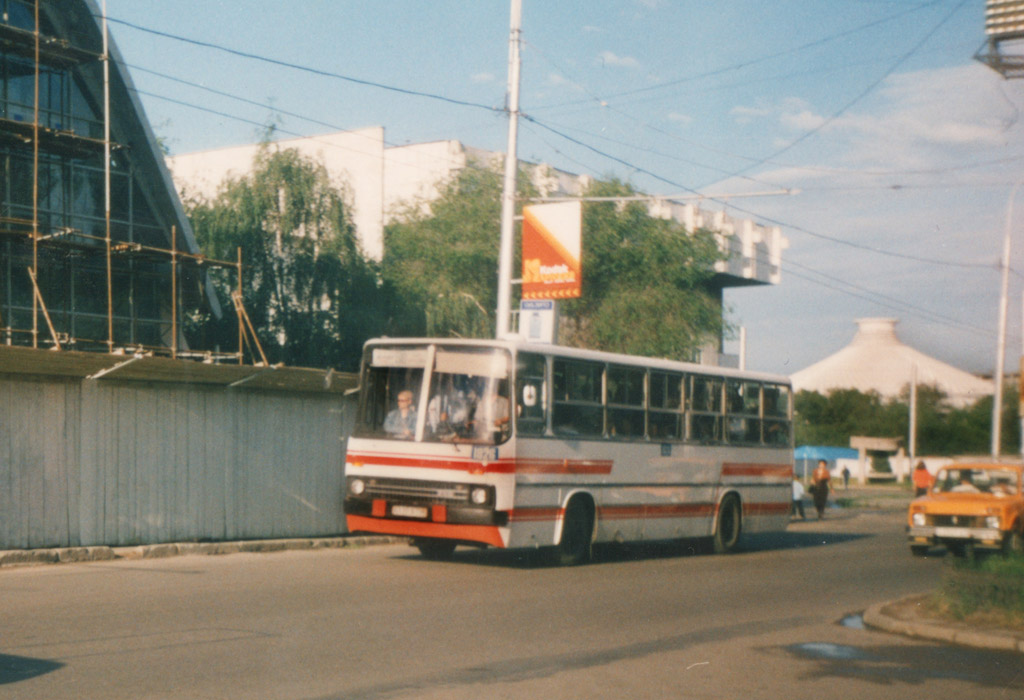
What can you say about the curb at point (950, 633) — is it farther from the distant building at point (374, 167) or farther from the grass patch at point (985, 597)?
the distant building at point (374, 167)

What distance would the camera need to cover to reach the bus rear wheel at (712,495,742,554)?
20562 millimetres

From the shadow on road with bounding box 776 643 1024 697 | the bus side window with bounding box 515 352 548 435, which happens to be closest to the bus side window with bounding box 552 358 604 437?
the bus side window with bounding box 515 352 548 435

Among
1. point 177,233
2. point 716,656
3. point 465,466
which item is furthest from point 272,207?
point 716,656

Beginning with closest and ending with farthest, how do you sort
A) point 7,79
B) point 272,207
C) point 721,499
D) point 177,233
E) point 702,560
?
point 702,560 < point 721,499 < point 7,79 < point 177,233 < point 272,207

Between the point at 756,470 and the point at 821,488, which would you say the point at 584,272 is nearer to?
the point at 821,488

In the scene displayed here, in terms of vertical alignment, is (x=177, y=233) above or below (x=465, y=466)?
above

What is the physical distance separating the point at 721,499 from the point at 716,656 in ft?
37.3

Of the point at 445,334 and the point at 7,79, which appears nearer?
the point at 7,79

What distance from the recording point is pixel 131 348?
2578cm

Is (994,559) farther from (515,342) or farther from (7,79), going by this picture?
(7,79)

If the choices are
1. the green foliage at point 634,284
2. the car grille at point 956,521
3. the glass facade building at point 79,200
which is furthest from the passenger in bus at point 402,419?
the green foliage at point 634,284

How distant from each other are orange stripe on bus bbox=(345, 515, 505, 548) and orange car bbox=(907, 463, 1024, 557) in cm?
857

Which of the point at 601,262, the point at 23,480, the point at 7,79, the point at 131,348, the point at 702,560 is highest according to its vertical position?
the point at 7,79

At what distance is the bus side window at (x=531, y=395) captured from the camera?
15.4 m
